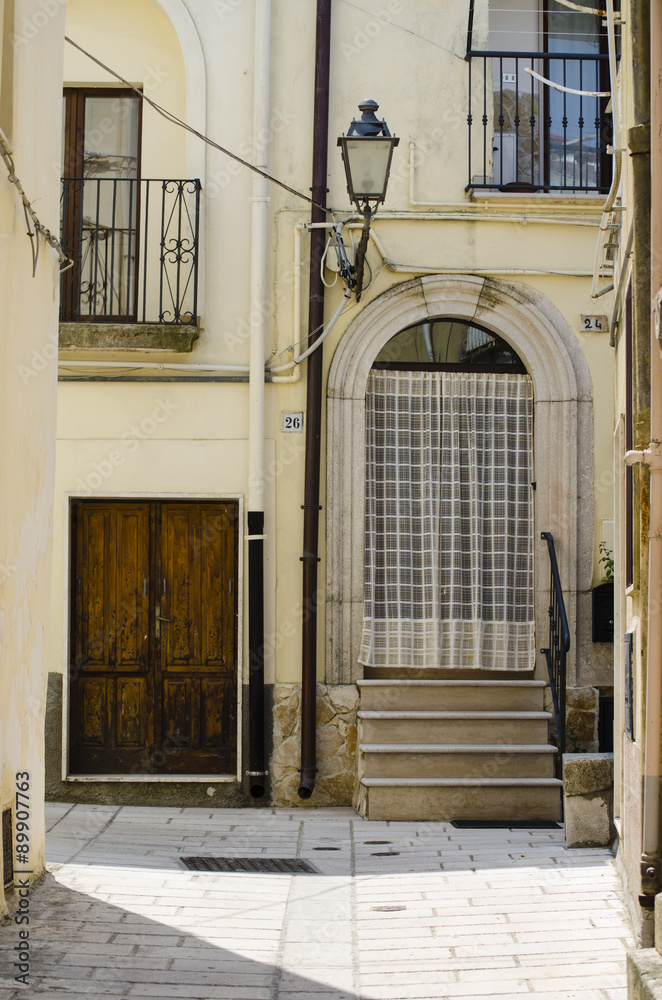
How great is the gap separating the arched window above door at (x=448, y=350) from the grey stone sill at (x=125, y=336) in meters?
1.67

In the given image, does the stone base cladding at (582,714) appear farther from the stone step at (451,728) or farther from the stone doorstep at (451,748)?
the stone doorstep at (451,748)

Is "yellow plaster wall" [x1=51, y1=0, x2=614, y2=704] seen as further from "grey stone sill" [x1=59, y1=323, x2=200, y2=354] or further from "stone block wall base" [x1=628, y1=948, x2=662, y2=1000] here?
"stone block wall base" [x1=628, y1=948, x2=662, y2=1000]

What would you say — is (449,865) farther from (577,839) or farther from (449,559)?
(449,559)

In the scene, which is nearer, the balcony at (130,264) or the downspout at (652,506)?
the downspout at (652,506)

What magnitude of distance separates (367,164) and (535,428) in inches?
108

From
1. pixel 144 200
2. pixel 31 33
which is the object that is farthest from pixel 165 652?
pixel 31 33

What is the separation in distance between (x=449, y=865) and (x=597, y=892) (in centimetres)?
114

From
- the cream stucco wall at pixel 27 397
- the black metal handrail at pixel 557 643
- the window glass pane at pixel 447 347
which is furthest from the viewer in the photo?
the window glass pane at pixel 447 347

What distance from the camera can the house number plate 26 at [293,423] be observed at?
8531mm

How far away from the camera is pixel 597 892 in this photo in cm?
544

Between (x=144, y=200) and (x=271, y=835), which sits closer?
(x=271, y=835)

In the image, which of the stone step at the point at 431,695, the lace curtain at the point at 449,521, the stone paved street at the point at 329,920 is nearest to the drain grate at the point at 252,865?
the stone paved street at the point at 329,920

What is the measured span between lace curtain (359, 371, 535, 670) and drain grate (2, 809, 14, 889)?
3811mm

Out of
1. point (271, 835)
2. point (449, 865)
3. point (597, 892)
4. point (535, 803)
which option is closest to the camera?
point (597, 892)
